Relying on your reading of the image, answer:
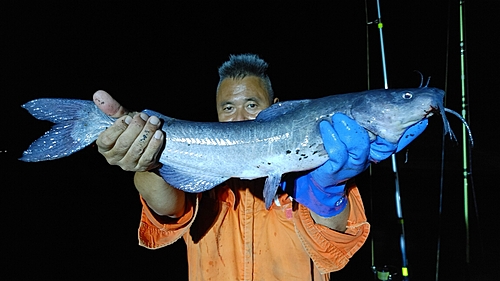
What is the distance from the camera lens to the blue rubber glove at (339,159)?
5.65 ft

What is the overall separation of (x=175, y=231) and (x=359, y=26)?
1524 cm

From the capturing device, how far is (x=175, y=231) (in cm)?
206

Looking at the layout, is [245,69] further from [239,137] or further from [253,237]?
[253,237]

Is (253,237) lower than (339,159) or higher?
lower

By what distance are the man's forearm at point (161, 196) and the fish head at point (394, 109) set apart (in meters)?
1.11

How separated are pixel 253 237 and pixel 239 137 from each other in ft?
2.34

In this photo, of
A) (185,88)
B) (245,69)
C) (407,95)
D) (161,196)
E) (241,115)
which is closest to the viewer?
(407,95)

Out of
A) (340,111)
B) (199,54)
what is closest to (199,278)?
(340,111)

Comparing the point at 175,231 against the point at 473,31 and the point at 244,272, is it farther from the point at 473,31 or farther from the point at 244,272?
the point at 473,31

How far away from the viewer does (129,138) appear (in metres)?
1.68

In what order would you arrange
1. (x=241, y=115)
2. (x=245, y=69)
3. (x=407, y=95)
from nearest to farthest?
(x=407, y=95) < (x=241, y=115) < (x=245, y=69)

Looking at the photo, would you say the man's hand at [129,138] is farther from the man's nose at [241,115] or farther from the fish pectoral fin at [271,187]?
the man's nose at [241,115]

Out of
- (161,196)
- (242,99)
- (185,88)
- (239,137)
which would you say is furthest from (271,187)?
(185,88)

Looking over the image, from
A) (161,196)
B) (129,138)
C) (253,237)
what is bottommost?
(253,237)
